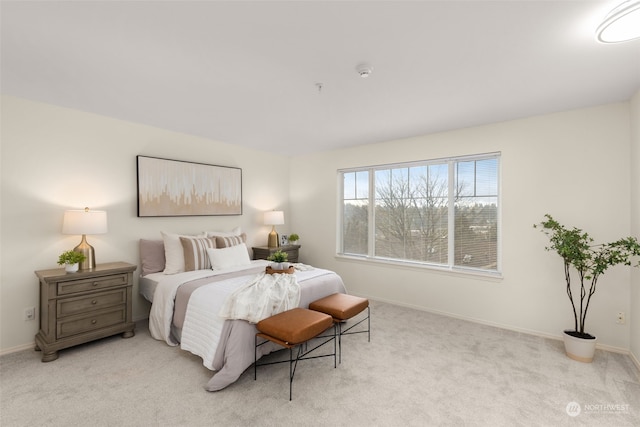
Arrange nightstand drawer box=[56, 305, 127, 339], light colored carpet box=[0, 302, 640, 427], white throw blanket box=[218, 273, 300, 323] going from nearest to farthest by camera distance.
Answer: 1. light colored carpet box=[0, 302, 640, 427]
2. white throw blanket box=[218, 273, 300, 323]
3. nightstand drawer box=[56, 305, 127, 339]

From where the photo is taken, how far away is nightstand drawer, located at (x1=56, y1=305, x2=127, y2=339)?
270cm

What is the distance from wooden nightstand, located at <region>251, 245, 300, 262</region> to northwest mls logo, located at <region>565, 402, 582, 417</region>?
3.70 meters

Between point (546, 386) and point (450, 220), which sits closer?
point (546, 386)

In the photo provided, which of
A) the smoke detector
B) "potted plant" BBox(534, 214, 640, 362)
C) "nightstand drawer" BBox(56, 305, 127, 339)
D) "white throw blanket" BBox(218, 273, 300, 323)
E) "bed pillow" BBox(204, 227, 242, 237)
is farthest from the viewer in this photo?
"bed pillow" BBox(204, 227, 242, 237)

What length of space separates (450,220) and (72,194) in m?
4.59

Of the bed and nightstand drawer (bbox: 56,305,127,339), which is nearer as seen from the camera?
the bed

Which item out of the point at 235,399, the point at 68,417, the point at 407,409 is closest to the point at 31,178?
the point at 68,417

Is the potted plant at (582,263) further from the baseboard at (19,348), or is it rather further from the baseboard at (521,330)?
the baseboard at (19,348)

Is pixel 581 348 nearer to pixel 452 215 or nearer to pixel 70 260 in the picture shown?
pixel 452 215

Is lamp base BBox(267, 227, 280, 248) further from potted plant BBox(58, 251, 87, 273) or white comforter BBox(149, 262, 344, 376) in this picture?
potted plant BBox(58, 251, 87, 273)

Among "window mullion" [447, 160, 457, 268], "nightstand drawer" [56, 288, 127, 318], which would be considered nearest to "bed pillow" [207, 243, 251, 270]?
"nightstand drawer" [56, 288, 127, 318]

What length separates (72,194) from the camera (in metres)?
3.14

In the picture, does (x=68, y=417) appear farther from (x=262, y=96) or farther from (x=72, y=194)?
(x=262, y=96)

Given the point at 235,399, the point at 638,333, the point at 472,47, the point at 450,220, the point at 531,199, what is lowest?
the point at 235,399
